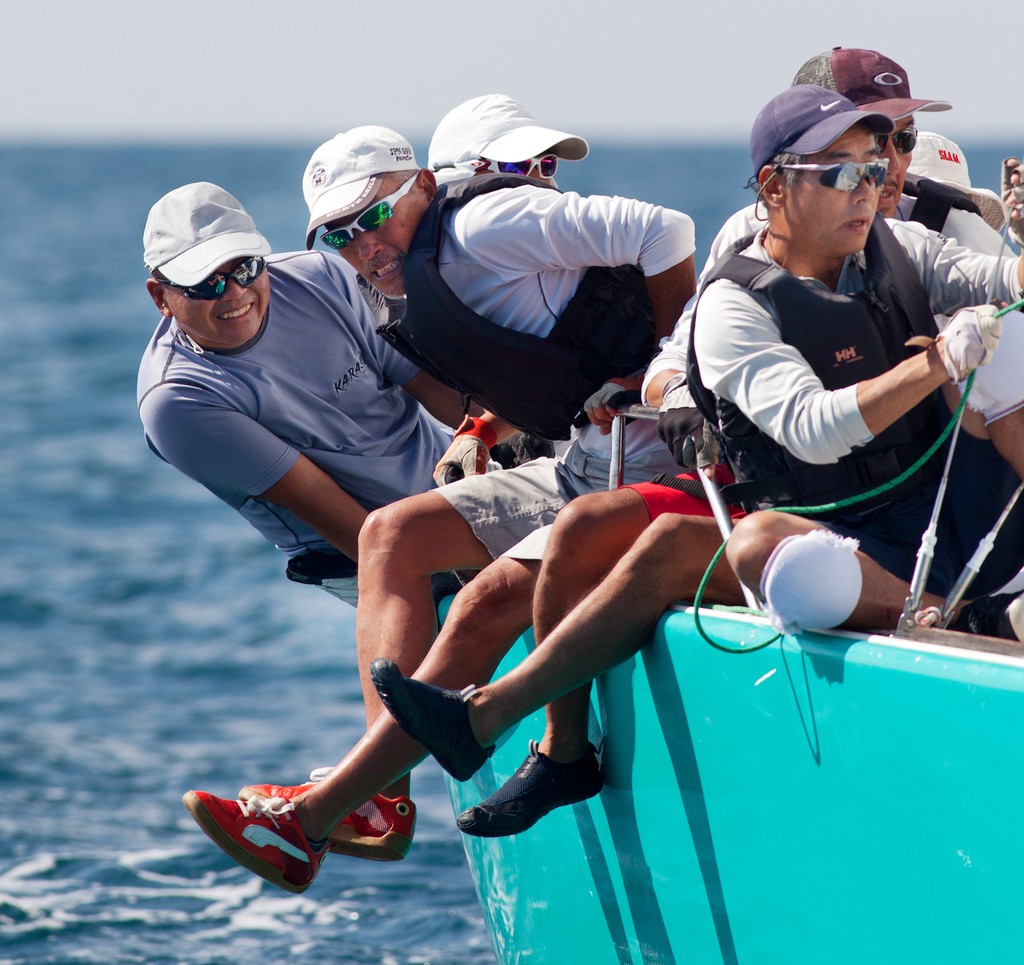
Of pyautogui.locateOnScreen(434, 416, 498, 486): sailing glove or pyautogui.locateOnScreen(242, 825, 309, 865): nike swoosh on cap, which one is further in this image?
pyautogui.locateOnScreen(434, 416, 498, 486): sailing glove

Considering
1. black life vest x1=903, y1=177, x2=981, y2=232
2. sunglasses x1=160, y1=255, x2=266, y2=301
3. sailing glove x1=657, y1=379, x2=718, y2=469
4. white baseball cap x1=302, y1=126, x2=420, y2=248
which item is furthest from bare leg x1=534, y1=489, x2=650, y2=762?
sunglasses x1=160, y1=255, x2=266, y2=301

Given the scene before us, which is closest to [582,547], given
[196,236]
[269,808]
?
[269,808]

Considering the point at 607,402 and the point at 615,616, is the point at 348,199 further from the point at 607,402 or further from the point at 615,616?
the point at 615,616

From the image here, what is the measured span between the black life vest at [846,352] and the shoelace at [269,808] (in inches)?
49.8

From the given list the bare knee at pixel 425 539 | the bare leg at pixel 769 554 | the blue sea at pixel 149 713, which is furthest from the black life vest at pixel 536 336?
the blue sea at pixel 149 713

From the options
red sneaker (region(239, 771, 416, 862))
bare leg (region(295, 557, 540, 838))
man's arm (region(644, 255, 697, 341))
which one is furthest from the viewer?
red sneaker (region(239, 771, 416, 862))

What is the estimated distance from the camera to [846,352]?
8.57ft

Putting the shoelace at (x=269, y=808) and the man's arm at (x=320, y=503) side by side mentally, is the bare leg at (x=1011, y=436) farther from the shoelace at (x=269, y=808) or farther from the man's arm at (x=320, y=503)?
the man's arm at (x=320, y=503)

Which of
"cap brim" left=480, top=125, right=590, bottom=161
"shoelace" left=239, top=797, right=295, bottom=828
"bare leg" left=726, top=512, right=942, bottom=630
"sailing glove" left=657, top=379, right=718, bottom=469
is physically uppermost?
"cap brim" left=480, top=125, right=590, bottom=161

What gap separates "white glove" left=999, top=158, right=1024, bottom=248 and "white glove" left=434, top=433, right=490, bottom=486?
→ 1.62m

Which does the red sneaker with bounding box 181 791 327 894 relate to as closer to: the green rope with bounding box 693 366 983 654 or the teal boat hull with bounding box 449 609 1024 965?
the teal boat hull with bounding box 449 609 1024 965

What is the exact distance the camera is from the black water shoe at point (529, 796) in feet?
9.93

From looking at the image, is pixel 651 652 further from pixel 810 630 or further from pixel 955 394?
pixel 955 394

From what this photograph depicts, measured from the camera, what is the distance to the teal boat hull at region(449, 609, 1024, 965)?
228cm
